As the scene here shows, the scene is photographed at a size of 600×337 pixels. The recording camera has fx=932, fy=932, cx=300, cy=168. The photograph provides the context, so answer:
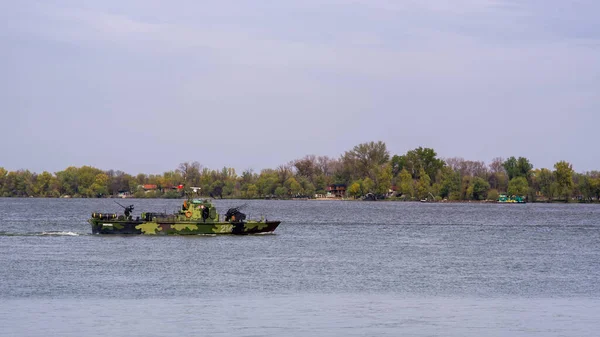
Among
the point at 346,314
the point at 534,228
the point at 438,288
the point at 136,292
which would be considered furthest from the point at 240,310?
the point at 534,228

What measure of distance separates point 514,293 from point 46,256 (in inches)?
1125

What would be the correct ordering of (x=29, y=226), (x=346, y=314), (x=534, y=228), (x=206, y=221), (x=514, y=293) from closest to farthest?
(x=346, y=314) → (x=514, y=293) → (x=206, y=221) → (x=29, y=226) → (x=534, y=228)

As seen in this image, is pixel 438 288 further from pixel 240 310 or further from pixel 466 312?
pixel 240 310

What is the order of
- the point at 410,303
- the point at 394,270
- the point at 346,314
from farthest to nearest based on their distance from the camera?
the point at 394,270, the point at 410,303, the point at 346,314

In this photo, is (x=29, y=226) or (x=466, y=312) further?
(x=29, y=226)

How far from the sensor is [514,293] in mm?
39562

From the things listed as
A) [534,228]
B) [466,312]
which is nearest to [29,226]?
[534,228]

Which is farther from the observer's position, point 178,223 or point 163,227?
point 163,227

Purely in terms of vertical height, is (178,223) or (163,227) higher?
(178,223)

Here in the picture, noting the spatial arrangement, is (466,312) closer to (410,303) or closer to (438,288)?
(410,303)

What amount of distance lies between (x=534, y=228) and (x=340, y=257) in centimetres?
4815

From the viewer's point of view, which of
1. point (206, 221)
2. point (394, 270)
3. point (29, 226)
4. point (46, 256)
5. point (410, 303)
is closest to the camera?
Result: point (410, 303)

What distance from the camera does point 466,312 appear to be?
34.0 m

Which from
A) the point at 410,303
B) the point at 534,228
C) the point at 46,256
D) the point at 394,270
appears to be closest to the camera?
the point at 410,303
